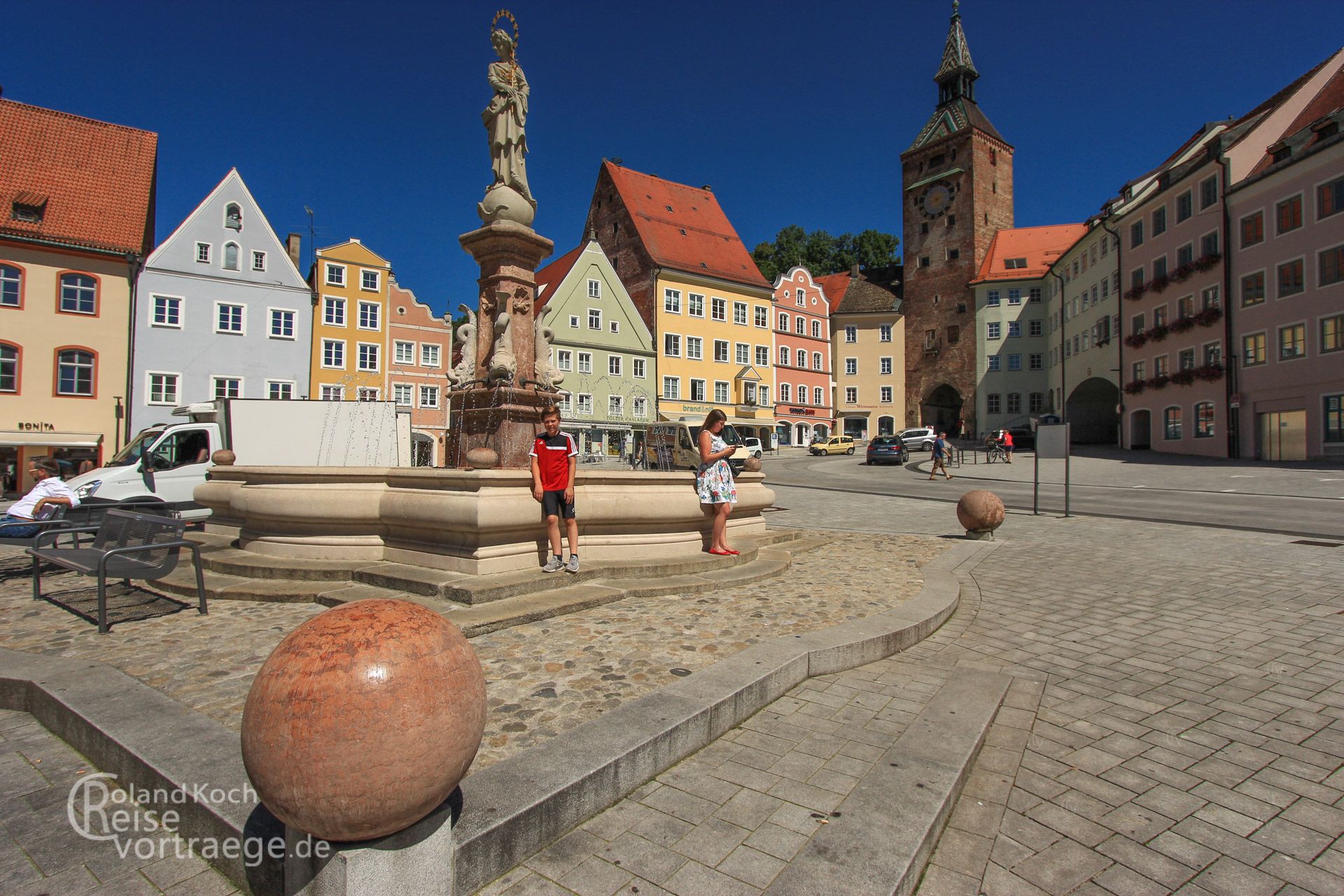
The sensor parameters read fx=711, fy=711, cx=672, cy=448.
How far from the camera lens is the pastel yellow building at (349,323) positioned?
3581cm

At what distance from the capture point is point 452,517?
237 inches

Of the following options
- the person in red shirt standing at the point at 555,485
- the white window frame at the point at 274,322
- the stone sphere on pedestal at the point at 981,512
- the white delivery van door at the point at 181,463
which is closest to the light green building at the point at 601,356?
the white window frame at the point at 274,322

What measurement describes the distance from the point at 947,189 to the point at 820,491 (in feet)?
171

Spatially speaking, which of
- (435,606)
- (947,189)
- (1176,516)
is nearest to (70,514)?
(435,606)

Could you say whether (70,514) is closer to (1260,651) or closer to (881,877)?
(881,877)

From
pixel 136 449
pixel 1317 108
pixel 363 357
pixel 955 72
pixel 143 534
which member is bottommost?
pixel 143 534

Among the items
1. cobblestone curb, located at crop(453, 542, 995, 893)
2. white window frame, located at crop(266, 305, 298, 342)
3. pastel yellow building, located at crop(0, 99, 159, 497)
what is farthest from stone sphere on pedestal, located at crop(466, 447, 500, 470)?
white window frame, located at crop(266, 305, 298, 342)

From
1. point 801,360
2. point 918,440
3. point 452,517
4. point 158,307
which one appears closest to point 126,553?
point 452,517

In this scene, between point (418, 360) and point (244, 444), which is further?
point (418, 360)

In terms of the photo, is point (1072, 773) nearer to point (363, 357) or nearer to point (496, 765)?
point (496, 765)

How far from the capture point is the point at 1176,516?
1470 cm

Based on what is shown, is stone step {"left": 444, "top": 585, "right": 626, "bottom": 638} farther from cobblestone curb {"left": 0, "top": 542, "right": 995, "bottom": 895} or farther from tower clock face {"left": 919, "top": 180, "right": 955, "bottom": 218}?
tower clock face {"left": 919, "top": 180, "right": 955, "bottom": 218}

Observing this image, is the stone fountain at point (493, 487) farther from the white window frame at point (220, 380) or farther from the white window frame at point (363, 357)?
the white window frame at point (363, 357)

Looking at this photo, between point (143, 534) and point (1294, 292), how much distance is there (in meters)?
39.3
